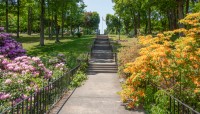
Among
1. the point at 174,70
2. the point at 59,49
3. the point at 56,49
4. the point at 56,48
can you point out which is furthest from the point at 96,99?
the point at 56,48

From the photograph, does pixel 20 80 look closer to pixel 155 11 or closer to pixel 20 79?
pixel 20 79

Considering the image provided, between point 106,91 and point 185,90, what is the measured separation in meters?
4.68

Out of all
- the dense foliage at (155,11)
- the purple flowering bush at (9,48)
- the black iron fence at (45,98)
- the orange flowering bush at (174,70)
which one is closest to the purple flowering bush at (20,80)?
the black iron fence at (45,98)

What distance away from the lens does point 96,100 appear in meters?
10.5

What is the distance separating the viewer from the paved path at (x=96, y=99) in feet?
29.5

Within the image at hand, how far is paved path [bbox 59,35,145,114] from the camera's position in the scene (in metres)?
8.99

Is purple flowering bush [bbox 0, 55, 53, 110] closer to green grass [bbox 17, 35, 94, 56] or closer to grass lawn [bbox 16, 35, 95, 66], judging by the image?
grass lawn [bbox 16, 35, 95, 66]

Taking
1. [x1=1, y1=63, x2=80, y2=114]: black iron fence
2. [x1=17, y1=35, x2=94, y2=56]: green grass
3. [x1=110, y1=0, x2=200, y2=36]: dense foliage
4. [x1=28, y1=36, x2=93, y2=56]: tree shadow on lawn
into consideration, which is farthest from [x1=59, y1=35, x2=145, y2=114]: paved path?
[x1=110, y1=0, x2=200, y2=36]: dense foliage

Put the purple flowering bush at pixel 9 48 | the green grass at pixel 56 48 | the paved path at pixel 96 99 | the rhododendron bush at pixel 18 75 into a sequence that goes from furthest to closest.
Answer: the green grass at pixel 56 48, the purple flowering bush at pixel 9 48, the paved path at pixel 96 99, the rhododendron bush at pixel 18 75

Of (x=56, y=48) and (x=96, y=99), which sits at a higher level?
(x=56, y=48)

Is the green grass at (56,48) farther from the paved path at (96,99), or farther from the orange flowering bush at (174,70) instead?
the orange flowering bush at (174,70)

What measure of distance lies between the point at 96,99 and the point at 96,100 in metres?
0.20

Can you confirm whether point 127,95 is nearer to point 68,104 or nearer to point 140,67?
→ point 140,67

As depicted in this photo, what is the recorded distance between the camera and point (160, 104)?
8234mm
